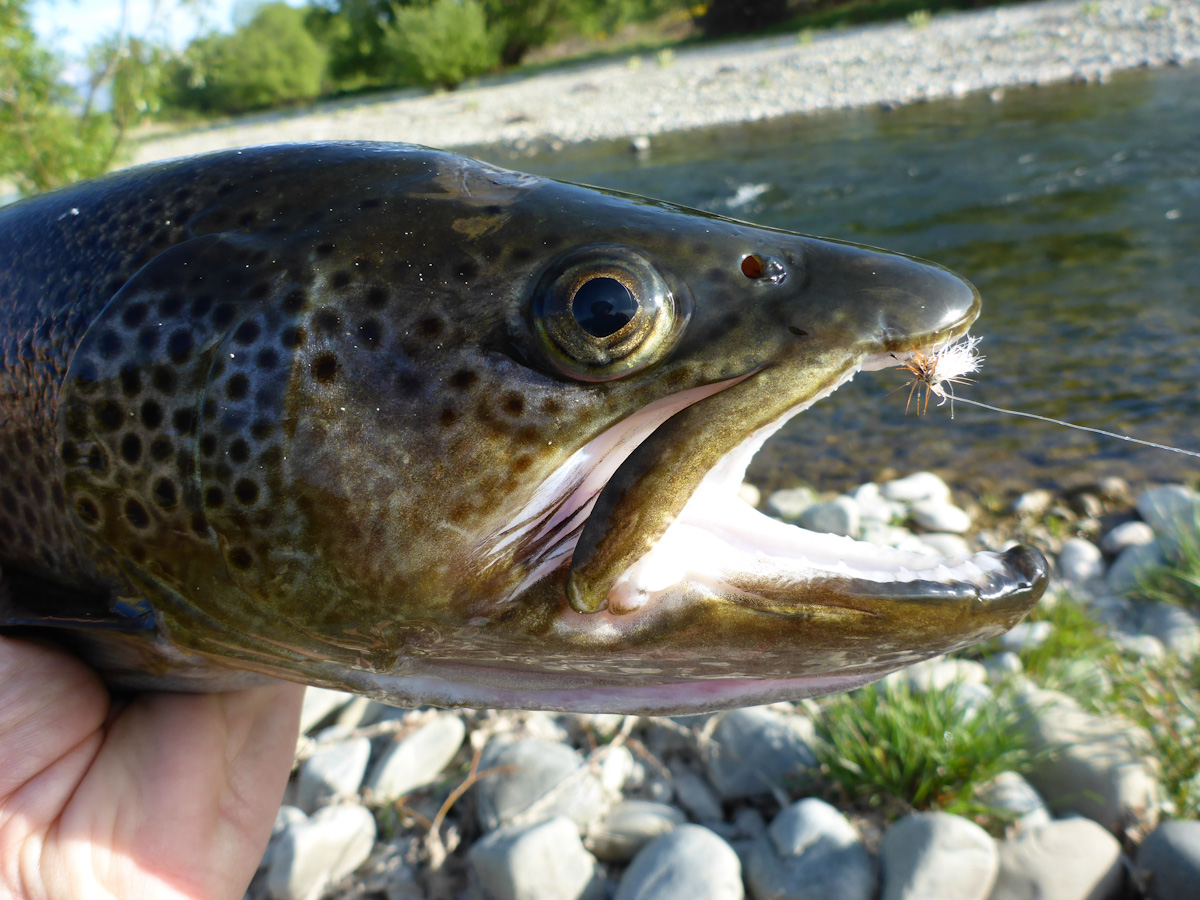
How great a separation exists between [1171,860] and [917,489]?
3595 mm

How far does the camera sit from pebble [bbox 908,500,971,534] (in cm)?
587

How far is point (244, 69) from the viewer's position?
61.8 meters

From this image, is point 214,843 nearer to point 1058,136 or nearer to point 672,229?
point 672,229

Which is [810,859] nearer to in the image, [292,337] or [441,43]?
[292,337]

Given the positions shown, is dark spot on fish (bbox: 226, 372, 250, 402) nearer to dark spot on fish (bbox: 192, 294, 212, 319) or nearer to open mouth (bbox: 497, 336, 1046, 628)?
dark spot on fish (bbox: 192, 294, 212, 319)

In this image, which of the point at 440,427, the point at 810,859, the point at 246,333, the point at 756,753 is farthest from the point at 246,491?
the point at 756,753

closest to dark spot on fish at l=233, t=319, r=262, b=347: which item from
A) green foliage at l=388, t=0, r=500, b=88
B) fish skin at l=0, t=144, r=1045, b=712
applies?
fish skin at l=0, t=144, r=1045, b=712

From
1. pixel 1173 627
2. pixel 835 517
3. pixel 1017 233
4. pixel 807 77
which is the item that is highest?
pixel 807 77

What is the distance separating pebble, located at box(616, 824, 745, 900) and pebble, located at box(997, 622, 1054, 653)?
2148 mm

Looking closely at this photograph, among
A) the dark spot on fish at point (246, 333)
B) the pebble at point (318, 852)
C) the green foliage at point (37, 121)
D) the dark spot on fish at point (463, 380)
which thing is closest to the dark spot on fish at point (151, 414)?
the dark spot on fish at point (246, 333)

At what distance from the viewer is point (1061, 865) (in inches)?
117

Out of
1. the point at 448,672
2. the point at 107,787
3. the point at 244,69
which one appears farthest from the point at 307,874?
the point at 244,69

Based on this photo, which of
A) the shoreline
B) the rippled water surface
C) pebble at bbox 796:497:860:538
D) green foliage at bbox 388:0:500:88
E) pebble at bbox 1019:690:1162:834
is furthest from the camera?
green foliage at bbox 388:0:500:88

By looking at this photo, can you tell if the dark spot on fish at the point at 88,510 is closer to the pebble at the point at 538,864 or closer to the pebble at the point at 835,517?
the pebble at the point at 538,864
